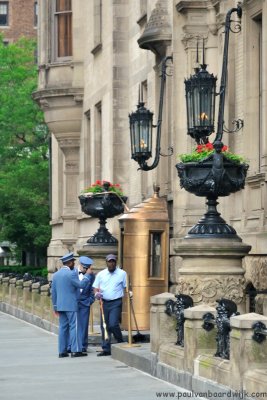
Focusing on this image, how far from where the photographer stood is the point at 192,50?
29.4 m

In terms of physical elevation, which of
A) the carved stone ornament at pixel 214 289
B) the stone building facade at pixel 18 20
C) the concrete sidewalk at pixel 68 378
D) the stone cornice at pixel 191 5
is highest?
the stone building facade at pixel 18 20

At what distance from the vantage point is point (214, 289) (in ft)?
66.5

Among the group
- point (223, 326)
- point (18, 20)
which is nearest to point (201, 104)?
point (223, 326)

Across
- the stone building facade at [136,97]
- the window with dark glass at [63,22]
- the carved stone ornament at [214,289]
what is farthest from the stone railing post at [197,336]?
the window with dark glass at [63,22]

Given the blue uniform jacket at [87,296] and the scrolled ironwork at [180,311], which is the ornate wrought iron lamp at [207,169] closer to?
the scrolled ironwork at [180,311]

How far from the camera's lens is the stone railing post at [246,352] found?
15977mm

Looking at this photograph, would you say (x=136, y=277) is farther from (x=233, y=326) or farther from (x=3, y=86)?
(x=3, y=86)

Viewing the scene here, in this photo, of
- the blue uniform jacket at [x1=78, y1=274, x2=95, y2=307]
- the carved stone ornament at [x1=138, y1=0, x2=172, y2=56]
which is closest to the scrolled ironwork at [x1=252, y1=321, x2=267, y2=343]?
the blue uniform jacket at [x1=78, y1=274, x2=95, y2=307]

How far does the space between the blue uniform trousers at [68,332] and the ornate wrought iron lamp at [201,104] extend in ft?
17.7

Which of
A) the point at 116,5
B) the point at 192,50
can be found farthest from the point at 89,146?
the point at 192,50

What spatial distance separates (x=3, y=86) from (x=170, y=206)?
40.5 metres

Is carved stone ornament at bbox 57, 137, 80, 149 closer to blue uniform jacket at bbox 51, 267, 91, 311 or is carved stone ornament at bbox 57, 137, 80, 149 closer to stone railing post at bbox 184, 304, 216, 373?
blue uniform jacket at bbox 51, 267, 91, 311

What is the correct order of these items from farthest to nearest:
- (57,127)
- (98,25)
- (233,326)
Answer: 1. (57,127)
2. (98,25)
3. (233,326)

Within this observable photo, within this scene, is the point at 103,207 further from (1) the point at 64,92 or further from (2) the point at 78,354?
(1) the point at 64,92
